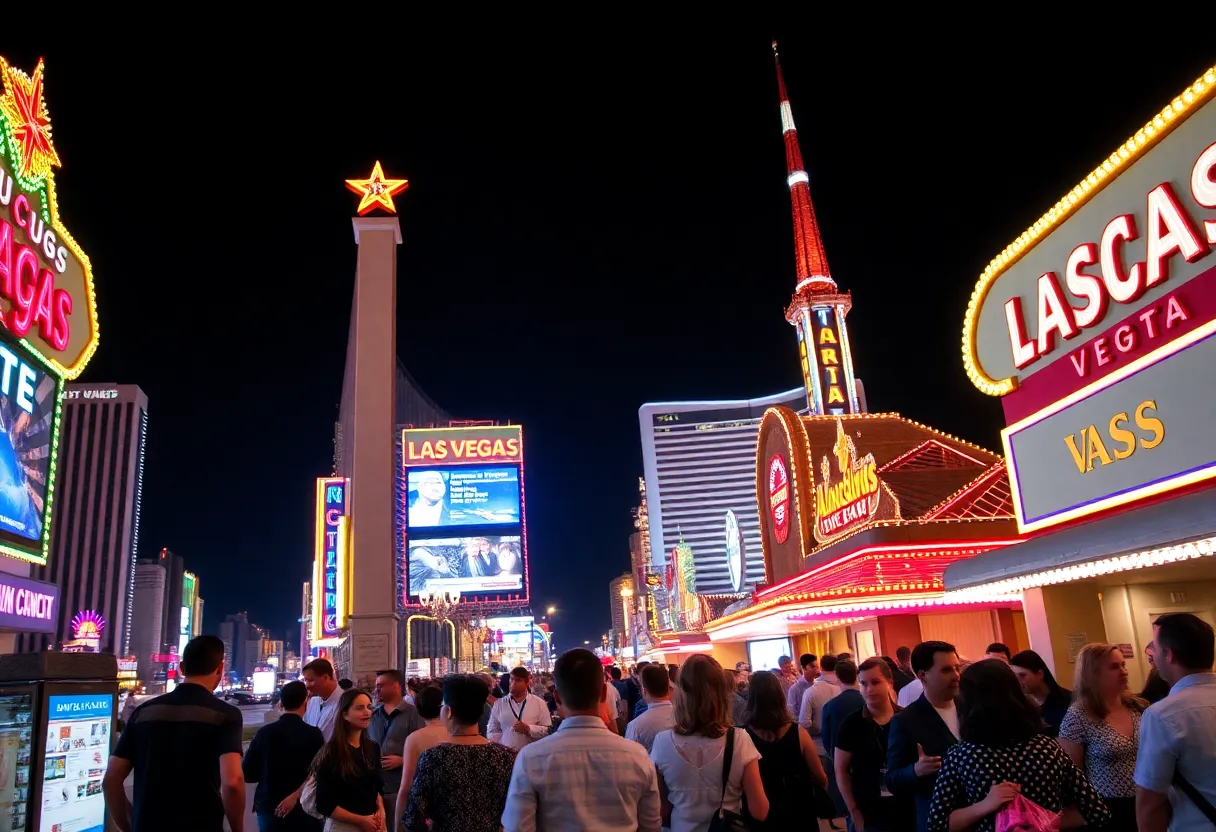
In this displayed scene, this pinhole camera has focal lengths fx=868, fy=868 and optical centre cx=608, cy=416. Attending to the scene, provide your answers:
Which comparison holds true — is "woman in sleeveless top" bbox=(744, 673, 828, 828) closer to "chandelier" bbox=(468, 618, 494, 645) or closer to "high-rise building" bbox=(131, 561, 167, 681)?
"chandelier" bbox=(468, 618, 494, 645)

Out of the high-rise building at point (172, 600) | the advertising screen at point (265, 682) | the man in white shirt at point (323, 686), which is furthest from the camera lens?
the high-rise building at point (172, 600)

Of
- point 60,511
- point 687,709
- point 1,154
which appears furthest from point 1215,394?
point 60,511

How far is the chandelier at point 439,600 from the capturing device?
41.3 m

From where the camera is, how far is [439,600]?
1622 inches

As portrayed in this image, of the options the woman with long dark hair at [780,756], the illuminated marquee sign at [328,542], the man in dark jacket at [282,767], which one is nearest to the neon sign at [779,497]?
the man in dark jacket at [282,767]

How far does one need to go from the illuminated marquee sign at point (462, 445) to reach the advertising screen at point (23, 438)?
28561 mm

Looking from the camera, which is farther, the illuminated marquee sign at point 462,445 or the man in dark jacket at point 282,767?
the illuminated marquee sign at point 462,445

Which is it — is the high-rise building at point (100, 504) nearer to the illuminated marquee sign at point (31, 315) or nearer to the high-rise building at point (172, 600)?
the high-rise building at point (172, 600)

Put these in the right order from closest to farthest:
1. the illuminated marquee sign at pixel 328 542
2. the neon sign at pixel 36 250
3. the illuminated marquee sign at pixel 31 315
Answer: the illuminated marquee sign at pixel 31 315 < the neon sign at pixel 36 250 < the illuminated marquee sign at pixel 328 542

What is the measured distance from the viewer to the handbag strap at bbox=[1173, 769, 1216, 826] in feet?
11.3

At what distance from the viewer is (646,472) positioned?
533 feet

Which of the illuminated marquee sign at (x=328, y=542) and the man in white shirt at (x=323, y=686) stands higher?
the illuminated marquee sign at (x=328, y=542)

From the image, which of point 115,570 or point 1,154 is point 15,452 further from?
point 115,570

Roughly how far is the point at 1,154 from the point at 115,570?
130235 millimetres
